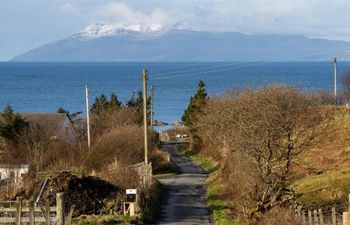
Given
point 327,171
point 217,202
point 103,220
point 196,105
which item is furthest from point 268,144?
point 196,105

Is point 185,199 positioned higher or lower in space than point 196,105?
lower

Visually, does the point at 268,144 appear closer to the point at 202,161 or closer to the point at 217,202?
the point at 217,202

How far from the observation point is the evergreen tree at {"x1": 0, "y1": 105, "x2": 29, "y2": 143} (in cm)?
4422

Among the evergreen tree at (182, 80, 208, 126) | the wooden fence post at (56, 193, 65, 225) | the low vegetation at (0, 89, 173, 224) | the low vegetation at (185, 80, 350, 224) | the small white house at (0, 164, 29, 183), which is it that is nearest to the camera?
the wooden fence post at (56, 193, 65, 225)

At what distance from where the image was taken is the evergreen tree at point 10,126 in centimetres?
4422

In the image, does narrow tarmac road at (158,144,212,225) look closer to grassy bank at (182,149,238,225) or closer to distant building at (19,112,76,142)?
grassy bank at (182,149,238,225)

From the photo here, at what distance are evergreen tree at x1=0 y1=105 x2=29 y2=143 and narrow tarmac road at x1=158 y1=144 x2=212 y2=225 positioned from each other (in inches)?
385

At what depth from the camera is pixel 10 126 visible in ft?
147

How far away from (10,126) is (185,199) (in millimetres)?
15586

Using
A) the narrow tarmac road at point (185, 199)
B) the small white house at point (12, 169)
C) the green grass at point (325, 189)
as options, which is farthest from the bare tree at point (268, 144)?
the small white house at point (12, 169)

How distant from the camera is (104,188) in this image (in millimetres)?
29219

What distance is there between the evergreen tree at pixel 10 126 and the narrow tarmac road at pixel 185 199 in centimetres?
977

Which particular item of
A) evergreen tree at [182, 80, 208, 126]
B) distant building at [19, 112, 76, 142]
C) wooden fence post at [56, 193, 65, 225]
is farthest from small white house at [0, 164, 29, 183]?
wooden fence post at [56, 193, 65, 225]

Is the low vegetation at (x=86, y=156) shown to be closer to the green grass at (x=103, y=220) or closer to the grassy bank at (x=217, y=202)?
the green grass at (x=103, y=220)
